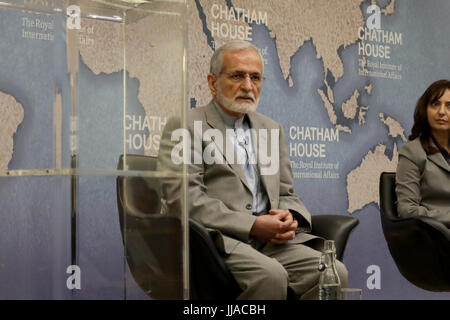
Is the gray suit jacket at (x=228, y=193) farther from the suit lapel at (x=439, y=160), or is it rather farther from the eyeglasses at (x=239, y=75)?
the suit lapel at (x=439, y=160)

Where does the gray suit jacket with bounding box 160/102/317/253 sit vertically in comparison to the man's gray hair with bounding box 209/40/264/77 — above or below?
below

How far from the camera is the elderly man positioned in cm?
328

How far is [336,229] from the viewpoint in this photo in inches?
142

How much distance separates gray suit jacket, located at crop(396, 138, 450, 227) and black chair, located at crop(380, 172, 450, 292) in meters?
0.09

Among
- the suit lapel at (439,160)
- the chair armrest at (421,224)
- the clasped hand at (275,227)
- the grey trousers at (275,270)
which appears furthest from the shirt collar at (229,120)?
the suit lapel at (439,160)

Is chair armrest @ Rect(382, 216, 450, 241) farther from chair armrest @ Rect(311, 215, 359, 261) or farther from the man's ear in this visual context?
the man's ear

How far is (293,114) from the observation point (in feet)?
17.7

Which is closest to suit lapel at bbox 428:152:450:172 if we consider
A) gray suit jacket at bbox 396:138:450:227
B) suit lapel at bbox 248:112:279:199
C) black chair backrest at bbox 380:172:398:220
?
gray suit jacket at bbox 396:138:450:227

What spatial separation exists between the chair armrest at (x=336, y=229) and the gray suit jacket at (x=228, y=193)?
0.08 m

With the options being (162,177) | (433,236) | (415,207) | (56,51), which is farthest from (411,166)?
(56,51)

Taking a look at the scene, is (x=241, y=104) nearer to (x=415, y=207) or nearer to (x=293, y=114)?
(x=415, y=207)

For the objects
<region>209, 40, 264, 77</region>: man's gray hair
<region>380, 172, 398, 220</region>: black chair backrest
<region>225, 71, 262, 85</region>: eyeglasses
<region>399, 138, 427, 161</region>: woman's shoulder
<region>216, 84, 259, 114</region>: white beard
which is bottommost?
<region>380, 172, 398, 220</region>: black chair backrest

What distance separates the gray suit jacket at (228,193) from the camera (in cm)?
338

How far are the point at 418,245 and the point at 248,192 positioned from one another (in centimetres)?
117
